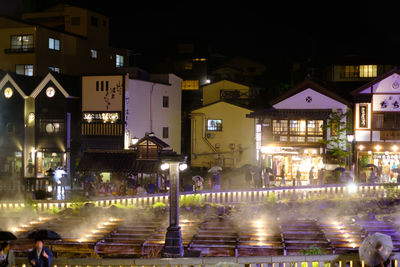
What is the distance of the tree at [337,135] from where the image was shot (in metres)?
36.5

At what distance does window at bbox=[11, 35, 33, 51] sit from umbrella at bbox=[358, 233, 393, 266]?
137ft

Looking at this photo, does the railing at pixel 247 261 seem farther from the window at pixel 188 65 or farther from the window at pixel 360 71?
the window at pixel 188 65

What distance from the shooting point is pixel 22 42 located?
150ft

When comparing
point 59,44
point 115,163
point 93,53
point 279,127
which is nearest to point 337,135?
point 279,127

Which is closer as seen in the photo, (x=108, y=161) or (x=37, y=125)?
(x=108, y=161)

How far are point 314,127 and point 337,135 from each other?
1.96 m

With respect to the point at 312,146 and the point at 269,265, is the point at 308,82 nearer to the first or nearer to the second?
the point at 312,146

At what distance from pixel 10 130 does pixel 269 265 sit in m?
35.1

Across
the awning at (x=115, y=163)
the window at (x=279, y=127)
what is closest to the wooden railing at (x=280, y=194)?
the awning at (x=115, y=163)

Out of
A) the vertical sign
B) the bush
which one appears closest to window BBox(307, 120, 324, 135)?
the vertical sign

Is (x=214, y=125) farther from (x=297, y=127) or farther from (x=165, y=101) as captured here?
(x=297, y=127)

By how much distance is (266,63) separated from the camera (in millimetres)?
65750

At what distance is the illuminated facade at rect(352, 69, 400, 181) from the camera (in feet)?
121

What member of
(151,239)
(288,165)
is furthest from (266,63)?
(151,239)
